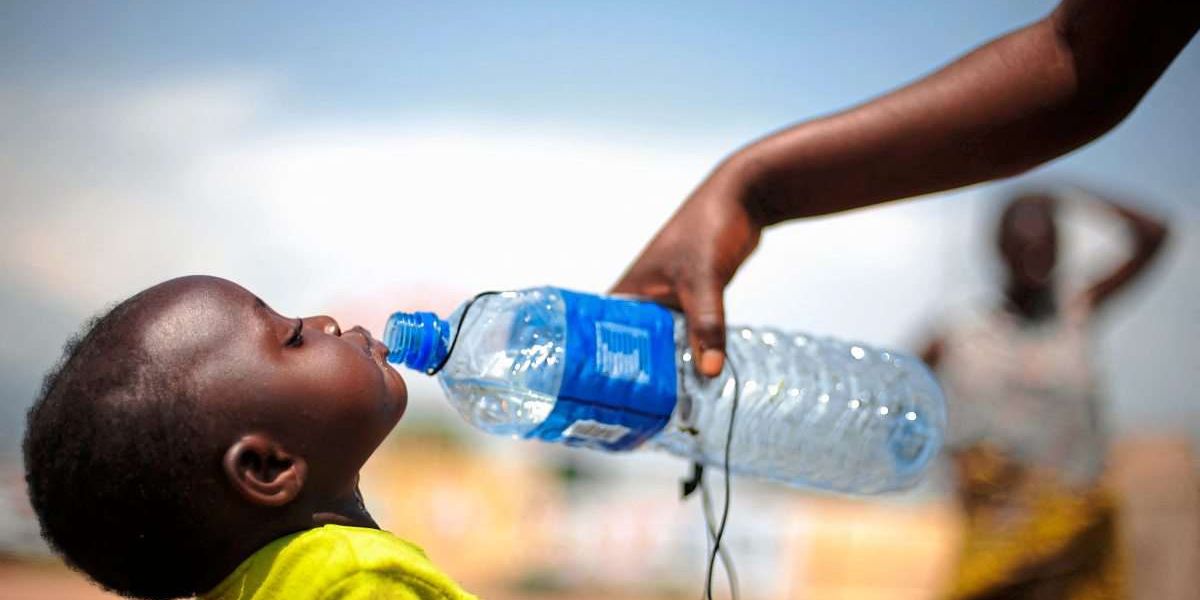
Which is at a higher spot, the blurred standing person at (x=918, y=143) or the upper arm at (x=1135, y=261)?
the blurred standing person at (x=918, y=143)

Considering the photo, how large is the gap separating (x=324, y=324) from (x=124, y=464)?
329 mm

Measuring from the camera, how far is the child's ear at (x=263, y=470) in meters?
1.41

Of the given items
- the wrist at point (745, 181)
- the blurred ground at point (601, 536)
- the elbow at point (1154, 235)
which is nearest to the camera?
the wrist at point (745, 181)

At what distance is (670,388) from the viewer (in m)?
1.83

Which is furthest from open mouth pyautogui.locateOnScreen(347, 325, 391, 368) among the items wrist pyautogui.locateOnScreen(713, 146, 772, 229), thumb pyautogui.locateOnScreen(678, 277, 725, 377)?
wrist pyautogui.locateOnScreen(713, 146, 772, 229)

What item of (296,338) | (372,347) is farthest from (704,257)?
(296,338)

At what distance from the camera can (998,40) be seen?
186cm

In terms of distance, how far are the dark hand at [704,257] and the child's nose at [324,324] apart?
53 centimetres

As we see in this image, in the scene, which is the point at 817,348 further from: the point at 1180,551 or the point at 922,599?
the point at 922,599

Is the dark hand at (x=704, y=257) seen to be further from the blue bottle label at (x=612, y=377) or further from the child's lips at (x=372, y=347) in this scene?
the child's lips at (x=372, y=347)

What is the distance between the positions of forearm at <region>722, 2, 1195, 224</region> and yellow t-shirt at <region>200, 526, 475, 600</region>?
2.75 ft

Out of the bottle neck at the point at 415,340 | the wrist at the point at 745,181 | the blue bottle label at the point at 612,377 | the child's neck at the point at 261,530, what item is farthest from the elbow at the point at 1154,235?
the child's neck at the point at 261,530

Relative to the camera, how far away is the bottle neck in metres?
1.70

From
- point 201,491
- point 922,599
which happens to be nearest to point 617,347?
point 201,491
